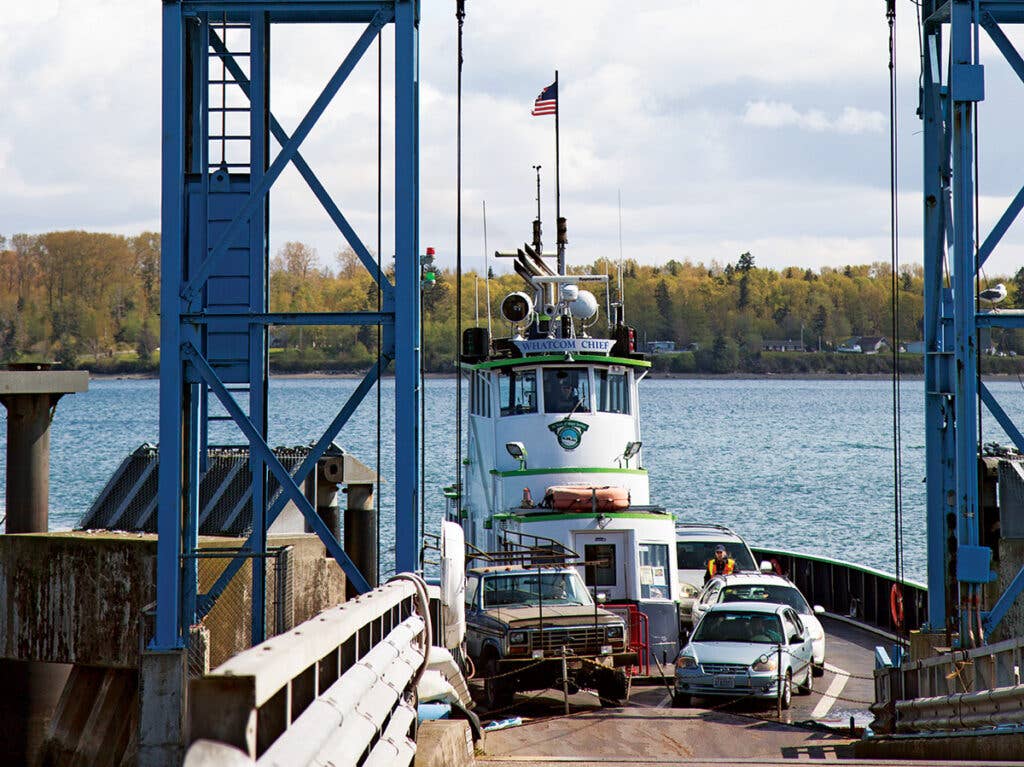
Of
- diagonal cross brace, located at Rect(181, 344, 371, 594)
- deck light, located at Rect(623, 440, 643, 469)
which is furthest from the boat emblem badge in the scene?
diagonal cross brace, located at Rect(181, 344, 371, 594)

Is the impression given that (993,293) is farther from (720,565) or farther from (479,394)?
(479,394)

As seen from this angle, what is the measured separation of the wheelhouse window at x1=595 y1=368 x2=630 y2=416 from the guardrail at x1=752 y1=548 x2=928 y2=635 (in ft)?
19.7

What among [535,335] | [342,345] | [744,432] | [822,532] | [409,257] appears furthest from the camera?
[342,345]

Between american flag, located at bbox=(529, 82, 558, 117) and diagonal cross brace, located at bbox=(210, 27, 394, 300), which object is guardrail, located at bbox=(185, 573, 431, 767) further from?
american flag, located at bbox=(529, 82, 558, 117)

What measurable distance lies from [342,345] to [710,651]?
16605 cm

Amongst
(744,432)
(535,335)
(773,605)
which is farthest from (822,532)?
(744,432)

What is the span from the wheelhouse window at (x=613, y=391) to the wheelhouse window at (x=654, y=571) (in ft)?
12.0

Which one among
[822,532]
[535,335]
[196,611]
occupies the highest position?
[535,335]

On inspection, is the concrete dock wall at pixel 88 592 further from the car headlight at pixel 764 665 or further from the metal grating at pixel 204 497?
the car headlight at pixel 764 665

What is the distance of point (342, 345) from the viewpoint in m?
183

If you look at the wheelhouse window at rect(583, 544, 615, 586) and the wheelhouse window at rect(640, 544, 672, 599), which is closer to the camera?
the wheelhouse window at rect(640, 544, 672, 599)

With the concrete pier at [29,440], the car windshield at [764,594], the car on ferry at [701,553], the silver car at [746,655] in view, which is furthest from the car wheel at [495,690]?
the car on ferry at [701,553]

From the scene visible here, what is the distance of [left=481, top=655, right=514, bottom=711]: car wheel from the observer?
58.5ft

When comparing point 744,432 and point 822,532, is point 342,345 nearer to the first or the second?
point 744,432
